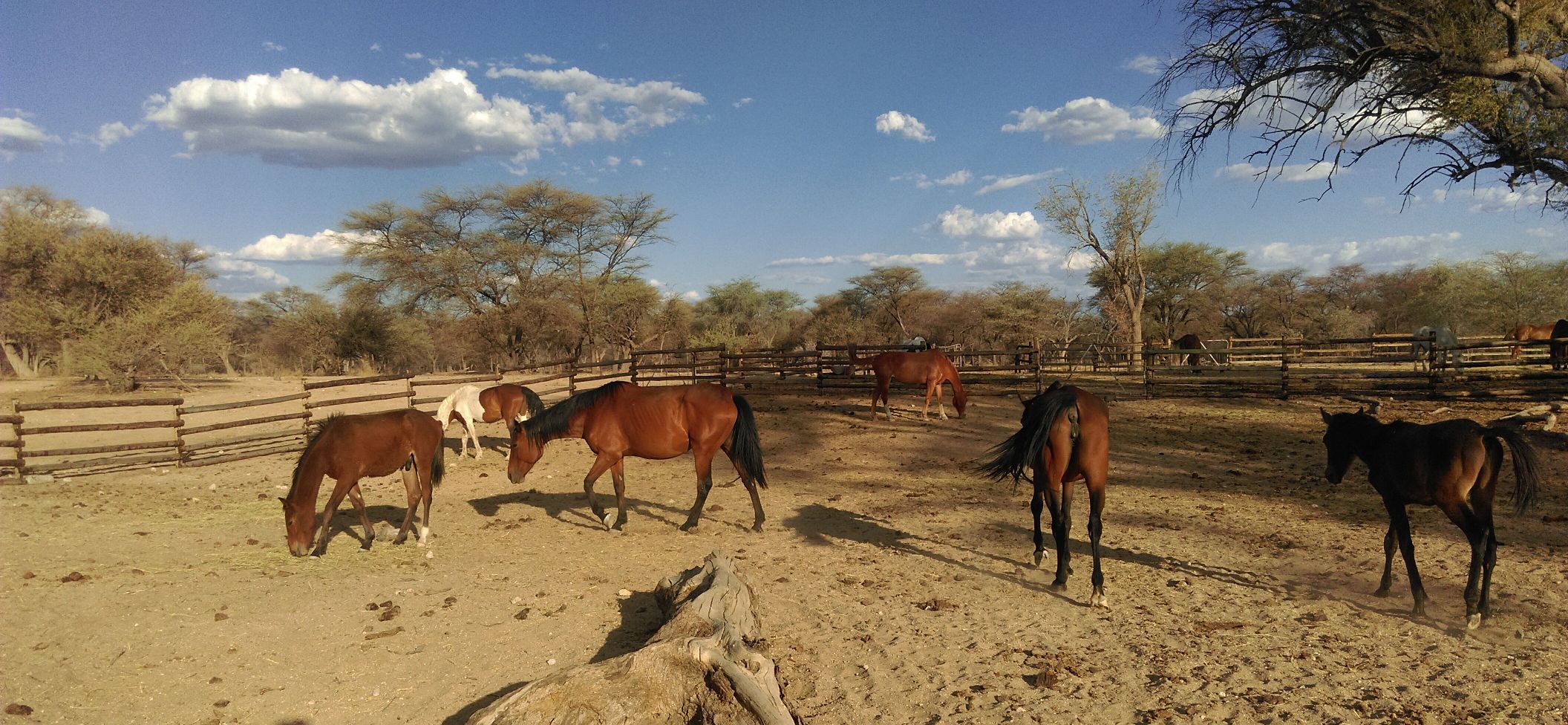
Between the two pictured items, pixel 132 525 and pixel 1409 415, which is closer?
pixel 132 525

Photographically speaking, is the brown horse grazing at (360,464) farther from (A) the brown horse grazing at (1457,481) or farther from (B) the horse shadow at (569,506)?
(A) the brown horse grazing at (1457,481)

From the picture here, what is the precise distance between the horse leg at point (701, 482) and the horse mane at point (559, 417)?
3.79 ft

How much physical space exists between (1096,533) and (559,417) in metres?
5.53

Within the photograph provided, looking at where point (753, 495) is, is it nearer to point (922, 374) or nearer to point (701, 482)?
point (701, 482)

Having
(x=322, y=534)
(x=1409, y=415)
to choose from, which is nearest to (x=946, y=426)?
(x=1409, y=415)

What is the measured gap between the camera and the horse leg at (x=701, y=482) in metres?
7.19

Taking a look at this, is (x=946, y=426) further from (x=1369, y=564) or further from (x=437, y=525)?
(x=437, y=525)

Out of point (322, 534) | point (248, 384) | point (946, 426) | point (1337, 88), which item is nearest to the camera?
point (322, 534)

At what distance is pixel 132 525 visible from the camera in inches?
275

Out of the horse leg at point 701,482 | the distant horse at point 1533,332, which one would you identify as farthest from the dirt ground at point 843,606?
the distant horse at point 1533,332

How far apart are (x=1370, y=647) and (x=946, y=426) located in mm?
9357

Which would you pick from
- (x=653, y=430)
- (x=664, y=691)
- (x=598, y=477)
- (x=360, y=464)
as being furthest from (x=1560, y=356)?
(x=360, y=464)

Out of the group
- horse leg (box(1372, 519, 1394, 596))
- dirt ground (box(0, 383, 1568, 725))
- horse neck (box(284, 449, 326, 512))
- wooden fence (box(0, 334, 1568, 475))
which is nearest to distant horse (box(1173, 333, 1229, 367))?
wooden fence (box(0, 334, 1568, 475))

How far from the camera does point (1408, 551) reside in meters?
4.43
